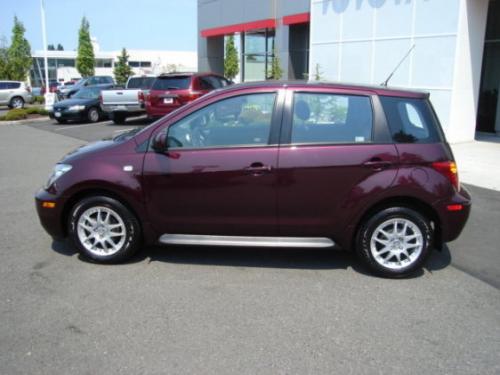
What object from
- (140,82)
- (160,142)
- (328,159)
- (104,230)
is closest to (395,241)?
(328,159)

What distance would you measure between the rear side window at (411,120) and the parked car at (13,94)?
1151 inches

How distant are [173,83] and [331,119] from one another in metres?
11.3

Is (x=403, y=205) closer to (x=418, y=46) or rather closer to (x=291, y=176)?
(x=291, y=176)

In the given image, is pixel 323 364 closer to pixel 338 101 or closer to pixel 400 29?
pixel 338 101

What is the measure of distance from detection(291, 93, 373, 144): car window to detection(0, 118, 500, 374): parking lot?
1318mm

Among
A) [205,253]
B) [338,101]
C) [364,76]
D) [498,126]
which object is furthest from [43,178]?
[498,126]

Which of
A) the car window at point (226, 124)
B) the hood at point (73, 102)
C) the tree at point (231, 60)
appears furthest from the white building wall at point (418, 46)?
the tree at point (231, 60)

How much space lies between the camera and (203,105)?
4.79m

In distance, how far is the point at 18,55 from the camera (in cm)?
4578

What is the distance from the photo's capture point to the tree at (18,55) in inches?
1695

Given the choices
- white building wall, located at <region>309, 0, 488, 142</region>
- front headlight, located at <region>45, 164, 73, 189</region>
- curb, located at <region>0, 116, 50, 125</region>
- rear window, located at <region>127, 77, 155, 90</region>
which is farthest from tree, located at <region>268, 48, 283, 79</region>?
front headlight, located at <region>45, 164, 73, 189</region>

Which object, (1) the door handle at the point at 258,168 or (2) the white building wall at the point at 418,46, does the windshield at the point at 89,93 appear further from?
(1) the door handle at the point at 258,168

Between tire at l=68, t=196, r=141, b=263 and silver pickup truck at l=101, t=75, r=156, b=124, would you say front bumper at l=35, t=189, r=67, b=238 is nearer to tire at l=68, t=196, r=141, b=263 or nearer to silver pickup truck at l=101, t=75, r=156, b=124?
tire at l=68, t=196, r=141, b=263

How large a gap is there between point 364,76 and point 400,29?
1859 millimetres
